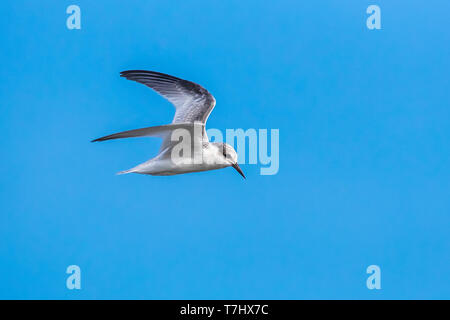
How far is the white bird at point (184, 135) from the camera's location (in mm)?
7727

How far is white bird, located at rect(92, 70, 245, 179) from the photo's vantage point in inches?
304

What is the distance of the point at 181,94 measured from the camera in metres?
8.98

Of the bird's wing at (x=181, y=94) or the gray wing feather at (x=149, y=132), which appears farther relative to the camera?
the bird's wing at (x=181, y=94)

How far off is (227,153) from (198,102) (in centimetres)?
115

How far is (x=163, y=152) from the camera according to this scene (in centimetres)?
802

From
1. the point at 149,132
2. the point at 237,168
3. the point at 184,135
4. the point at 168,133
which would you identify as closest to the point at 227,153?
the point at 237,168

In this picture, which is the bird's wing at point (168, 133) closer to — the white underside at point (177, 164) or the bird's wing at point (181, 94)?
the white underside at point (177, 164)

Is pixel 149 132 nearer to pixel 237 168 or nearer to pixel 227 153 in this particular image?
pixel 227 153

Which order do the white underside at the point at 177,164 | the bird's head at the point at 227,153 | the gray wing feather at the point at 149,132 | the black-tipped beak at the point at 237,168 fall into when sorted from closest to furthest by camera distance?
the gray wing feather at the point at 149,132 < the white underside at the point at 177,164 < the bird's head at the point at 227,153 < the black-tipped beak at the point at 237,168

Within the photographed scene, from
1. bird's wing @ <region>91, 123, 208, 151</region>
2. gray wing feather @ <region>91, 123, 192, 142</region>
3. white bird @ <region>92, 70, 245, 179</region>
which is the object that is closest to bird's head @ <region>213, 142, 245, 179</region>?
white bird @ <region>92, 70, 245, 179</region>

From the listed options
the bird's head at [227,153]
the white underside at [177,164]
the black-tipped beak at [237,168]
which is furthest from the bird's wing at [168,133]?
the black-tipped beak at [237,168]
